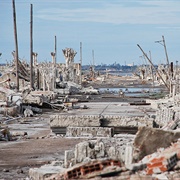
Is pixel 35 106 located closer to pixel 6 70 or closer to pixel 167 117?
pixel 167 117

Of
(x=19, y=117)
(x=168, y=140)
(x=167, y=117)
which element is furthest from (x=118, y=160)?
(x=19, y=117)

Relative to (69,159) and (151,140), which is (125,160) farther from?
(69,159)

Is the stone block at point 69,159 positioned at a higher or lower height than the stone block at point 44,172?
higher

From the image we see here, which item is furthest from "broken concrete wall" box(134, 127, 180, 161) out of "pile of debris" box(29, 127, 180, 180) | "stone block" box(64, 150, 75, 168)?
"stone block" box(64, 150, 75, 168)

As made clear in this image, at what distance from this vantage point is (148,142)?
11.1 m

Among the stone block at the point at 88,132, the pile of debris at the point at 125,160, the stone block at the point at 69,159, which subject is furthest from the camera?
the stone block at the point at 88,132

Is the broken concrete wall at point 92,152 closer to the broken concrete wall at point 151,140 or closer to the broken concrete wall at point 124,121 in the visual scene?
the broken concrete wall at point 151,140

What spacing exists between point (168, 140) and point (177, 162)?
3.57 feet

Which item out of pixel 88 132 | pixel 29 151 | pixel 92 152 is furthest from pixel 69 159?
pixel 88 132

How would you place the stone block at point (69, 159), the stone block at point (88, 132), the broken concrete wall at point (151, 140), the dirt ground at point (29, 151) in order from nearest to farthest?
the broken concrete wall at point (151, 140)
the stone block at point (69, 159)
the dirt ground at point (29, 151)
the stone block at point (88, 132)

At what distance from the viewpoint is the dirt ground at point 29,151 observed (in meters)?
12.9

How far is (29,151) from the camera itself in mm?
15484

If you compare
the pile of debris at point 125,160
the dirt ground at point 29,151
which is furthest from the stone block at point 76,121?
the pile of debris at point 125,160

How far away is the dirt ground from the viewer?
42.4 feet
